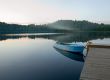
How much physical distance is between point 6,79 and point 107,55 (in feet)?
36.9

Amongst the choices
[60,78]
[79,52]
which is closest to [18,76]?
[60,78]

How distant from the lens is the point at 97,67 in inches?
423

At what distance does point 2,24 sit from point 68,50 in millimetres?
174071

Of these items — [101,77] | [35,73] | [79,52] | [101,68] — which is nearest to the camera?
[101,77]

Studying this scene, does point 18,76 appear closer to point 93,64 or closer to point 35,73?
point 35,73

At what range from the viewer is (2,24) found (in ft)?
653

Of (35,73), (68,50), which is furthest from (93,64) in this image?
(68,50)

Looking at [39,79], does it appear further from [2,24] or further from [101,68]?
[2,24]

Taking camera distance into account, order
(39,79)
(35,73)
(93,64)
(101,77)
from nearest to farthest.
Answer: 1. (101,77)
2. (93,64)
3. (39,79)
4. (35,73)

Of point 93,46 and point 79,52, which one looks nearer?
point 93,46

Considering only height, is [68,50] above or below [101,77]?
below

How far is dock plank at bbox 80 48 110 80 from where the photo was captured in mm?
9289

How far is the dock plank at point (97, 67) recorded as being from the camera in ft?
30.5

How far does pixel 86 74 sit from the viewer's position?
9594 mm
